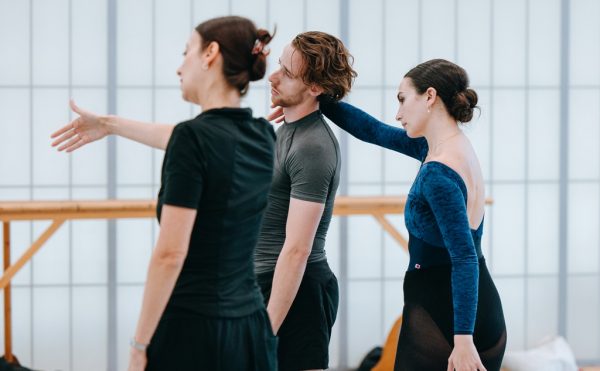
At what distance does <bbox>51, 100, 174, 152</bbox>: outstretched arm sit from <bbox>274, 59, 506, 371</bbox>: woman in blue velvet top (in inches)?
23.8

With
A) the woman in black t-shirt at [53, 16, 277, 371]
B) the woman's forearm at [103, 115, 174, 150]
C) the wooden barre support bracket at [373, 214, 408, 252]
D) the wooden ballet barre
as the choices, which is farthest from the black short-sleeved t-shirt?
the wooden barre support bracket at [373, 214, 408, 252]

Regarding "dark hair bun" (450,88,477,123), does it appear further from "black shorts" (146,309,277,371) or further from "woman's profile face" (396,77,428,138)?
"black shorts" (146,309,277,371)

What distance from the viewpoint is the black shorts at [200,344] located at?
65.6 inches

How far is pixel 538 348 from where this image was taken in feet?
14.9

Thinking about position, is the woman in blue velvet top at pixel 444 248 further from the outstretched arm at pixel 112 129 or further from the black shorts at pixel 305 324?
the outstretched arm at pixel 112 129

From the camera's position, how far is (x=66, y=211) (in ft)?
12.5

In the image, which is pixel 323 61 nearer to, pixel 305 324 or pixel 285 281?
pixel 285 281

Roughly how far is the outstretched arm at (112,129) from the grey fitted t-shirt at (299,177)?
41 cm

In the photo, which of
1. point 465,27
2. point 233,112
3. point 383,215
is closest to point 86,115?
point 233,112

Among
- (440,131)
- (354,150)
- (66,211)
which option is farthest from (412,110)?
(354,150)

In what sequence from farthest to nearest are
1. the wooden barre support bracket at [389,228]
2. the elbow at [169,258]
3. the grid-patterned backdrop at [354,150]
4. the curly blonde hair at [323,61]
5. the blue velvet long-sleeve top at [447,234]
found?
the grid-patterned backdrop at [354,150], the wooden barre support bracket at [389,228], the curly blonde hair at [323,61], the blue velvet long-sleeve top at [447,234], the elbow at [169,258]

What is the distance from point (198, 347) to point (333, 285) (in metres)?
0.79

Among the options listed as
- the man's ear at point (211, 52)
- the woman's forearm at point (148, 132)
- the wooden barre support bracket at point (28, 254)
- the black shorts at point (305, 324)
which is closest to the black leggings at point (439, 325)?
the black shorts at point (305, 324)

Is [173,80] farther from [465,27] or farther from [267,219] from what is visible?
[267,219]
